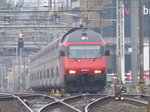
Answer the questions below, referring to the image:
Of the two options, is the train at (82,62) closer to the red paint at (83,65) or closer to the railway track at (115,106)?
the red paint at (83,65)

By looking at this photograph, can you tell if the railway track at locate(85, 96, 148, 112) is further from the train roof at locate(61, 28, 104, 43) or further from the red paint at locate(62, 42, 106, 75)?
the train roof at locate(61, 28, 104, 43)

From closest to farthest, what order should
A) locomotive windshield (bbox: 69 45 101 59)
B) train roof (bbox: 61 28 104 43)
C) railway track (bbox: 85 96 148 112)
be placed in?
railway track (bbox: 85 96 148 112) < locomotive windshield (bbox: 69 45 101 59) < train roof (bbox: 61 28 104 43)

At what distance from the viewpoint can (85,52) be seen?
28328 mm

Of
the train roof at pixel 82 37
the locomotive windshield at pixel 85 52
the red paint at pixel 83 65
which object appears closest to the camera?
the red paint at pixel 83 65

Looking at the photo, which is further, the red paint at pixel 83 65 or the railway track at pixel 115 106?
the red paint at pixel 83 65

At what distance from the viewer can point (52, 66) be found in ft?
107

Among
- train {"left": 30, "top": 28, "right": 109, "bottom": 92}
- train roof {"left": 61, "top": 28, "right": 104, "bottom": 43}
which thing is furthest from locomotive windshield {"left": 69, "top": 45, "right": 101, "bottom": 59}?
train roof {"left": 61, "top": 28, "right": 104, "bottom": 43}

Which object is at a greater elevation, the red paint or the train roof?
the train roof

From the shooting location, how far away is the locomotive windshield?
28.1 meters

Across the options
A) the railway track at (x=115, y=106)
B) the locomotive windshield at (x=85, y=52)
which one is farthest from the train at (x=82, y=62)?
the railway track at (x=115, y=106)

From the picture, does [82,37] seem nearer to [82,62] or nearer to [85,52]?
[85,52]

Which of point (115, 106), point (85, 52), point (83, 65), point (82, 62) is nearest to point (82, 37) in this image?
point (85, 52)

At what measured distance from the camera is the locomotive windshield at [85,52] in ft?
92.3

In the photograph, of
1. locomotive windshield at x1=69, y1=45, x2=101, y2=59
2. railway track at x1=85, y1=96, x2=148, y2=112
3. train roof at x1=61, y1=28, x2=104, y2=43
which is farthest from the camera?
train roof at x1=61, y1=28, x2=104, y2=43
